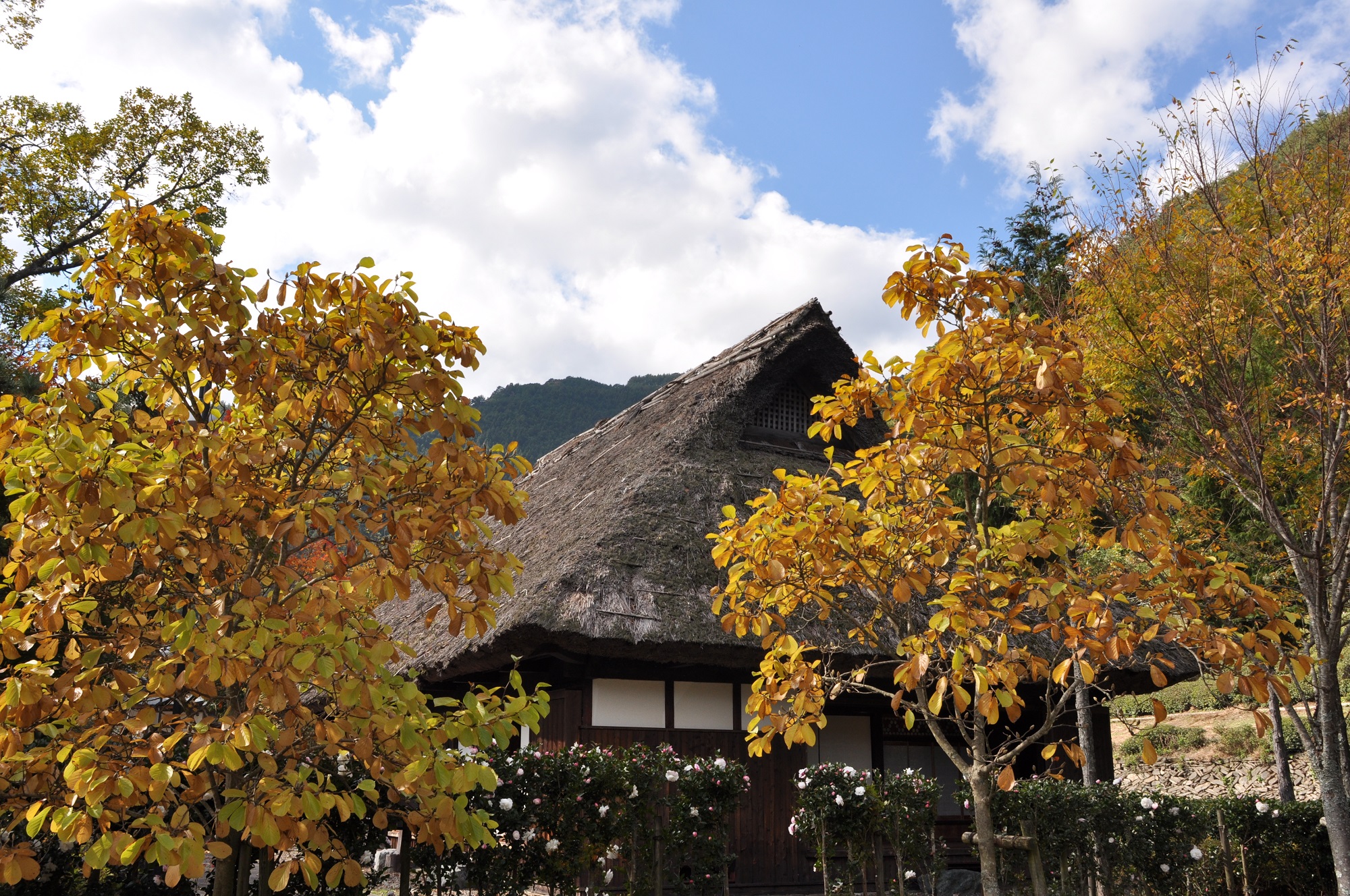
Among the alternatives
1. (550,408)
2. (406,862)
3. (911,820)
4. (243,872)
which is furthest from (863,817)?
(550,408)

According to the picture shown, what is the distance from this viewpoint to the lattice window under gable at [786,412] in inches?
444

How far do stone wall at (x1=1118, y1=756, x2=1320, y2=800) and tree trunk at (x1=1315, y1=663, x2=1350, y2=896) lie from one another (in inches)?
392

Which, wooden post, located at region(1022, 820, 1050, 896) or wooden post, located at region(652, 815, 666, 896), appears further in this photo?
wooden post, located at region(652, 815, 666, 896)

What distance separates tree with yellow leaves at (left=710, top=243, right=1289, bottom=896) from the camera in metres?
2.95

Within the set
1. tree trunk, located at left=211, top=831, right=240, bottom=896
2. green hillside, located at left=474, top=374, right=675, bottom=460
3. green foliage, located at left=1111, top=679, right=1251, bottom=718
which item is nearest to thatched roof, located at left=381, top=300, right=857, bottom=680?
tree trunk, located at left=211, top=831, right=240, bottom=896

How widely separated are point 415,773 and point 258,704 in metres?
0.93

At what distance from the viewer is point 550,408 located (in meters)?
36.1

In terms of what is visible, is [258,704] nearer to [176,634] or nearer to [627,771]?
[176,634]

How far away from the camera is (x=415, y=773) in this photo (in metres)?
2.72

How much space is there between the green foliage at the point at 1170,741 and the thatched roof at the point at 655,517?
1245 centimetres

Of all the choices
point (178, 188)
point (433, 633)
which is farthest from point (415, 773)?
point (178, 188)

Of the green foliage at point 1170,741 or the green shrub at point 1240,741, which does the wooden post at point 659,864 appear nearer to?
the green foliage at point 1170,741

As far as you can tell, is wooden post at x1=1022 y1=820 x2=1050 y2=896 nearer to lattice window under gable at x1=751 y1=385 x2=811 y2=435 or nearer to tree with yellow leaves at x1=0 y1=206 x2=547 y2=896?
tree with yellow leaves at x1=0 y1=206 x2=547 y2=896

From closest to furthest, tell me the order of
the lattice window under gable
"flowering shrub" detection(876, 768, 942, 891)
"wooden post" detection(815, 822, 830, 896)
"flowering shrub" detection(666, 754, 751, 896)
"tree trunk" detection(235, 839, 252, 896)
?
"tree trunk" detection(235, 839, 252, 896) → "flowering shrub" detection(666, 754, 751, 896) → "wooden post" detection(815, 822, 830, 896) → "flowering shrub" detection(876, 768, 942, 891) → the lattice window under gable
